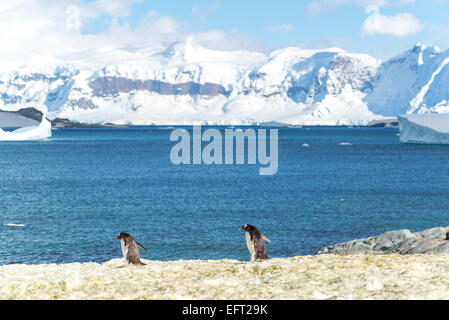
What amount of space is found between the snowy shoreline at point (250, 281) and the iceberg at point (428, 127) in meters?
114

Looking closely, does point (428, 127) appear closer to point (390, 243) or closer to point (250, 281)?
point (390, 243)

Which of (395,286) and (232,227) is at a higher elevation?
(395,286)

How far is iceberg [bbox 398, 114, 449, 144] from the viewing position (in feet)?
402

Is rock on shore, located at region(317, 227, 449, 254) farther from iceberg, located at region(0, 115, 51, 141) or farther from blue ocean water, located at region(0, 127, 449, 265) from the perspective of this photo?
iceberg, located at region(0, 115, 51, 141)

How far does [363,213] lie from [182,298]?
104 feet

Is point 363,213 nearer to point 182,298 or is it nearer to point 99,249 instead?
point 99,249

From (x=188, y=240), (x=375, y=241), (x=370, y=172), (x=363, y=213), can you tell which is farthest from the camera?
(x=370, y=172)

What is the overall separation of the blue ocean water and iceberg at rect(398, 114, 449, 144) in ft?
155

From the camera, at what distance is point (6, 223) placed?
119 feet

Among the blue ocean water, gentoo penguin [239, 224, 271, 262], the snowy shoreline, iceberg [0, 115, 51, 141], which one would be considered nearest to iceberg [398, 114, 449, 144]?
the blue ocean water

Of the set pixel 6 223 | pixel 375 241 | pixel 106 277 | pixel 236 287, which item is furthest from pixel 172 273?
pixel 6 223

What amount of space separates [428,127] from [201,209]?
92.2 metres

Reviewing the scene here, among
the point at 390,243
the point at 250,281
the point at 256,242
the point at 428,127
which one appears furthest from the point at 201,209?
the point at 428,127

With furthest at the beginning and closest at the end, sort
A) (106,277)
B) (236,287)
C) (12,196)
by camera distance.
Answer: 1. (12,196)
2. (106,277)
3. (236,287)
